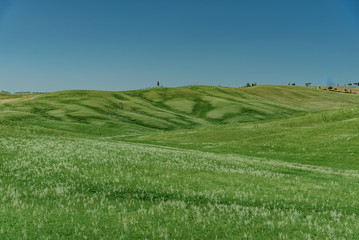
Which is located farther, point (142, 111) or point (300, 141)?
point (142, 111)

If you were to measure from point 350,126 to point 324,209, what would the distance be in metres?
45.9

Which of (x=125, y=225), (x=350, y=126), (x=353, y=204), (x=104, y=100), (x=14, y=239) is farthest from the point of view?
(x=104, y=100)

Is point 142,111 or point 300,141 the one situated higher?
point 142,111

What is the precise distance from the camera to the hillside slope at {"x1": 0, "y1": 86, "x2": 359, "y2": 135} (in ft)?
292

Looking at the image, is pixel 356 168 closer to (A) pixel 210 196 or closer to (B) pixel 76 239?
(A) pixel 210 196

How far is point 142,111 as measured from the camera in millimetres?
123062

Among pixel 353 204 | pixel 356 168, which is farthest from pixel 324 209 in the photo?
pixel 356 168

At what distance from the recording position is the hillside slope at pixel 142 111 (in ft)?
292

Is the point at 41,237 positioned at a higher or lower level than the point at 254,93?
lower

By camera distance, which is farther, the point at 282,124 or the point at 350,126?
the point at 282,124

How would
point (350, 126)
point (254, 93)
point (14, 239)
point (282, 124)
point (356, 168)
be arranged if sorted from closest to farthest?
point (14, 239), point (356, 168), point (350, 126), point (282, 124), point (254, 93)

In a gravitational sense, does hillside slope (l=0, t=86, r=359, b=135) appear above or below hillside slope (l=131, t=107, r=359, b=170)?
above

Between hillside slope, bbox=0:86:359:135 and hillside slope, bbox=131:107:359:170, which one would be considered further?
hillside slope, bbox=0:86:359:135

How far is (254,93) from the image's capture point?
19850cm
